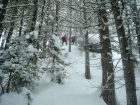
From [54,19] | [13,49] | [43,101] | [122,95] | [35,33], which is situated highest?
[54,19]

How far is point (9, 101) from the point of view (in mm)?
4645

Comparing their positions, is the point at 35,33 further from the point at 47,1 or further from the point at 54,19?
the point at 47,1

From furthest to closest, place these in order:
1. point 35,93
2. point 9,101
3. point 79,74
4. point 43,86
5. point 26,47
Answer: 1. point 79,74
2. point 43,86
3. point 35,93
4. point 26,47
5. point 9,101

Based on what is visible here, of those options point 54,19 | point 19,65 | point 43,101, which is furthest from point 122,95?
point 54,19

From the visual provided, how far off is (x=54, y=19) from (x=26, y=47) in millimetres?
5496

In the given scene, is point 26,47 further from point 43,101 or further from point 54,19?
point 54,19

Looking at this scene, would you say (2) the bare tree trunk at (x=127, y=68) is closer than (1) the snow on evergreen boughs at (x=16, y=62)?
Yes

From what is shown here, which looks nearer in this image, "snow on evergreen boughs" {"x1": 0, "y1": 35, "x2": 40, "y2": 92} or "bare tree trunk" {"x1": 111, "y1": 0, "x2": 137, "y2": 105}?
"bare tree trunk" {"x1": 111, "y1": 0, "x2": 137, "y2": 105}

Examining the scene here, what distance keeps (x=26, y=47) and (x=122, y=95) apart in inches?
268

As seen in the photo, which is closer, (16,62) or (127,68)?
(127,68)

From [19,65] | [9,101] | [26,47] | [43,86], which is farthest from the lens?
[43,86]

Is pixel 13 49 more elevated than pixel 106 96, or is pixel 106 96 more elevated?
→ pixel 13 49

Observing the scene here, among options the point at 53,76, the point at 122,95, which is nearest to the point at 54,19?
the point at 53,76

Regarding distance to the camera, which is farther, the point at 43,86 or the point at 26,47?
the point at 43,86
